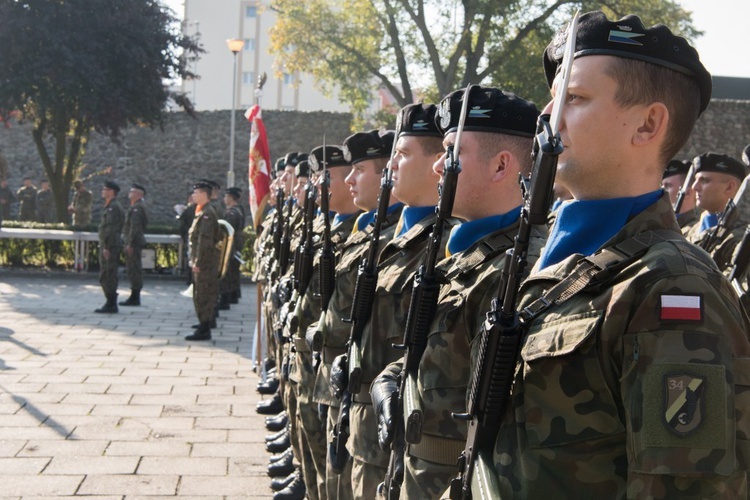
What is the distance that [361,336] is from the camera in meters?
3.22

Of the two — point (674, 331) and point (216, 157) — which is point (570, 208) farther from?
point (216, 157)

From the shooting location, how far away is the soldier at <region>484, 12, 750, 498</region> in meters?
1.38

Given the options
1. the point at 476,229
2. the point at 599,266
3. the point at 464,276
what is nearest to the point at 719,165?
the point at 476,229

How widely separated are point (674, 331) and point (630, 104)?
443 mm

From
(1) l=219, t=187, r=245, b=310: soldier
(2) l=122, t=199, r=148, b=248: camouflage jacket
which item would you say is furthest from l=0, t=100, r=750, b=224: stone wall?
(2) l=122, t=199, r=148, b=248: camouflage jacket

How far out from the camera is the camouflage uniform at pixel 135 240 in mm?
13469

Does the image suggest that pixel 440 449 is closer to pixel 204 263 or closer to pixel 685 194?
pixel 685 194

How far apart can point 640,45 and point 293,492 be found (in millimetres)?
3763

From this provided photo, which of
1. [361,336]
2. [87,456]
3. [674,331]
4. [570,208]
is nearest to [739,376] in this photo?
[674,331]

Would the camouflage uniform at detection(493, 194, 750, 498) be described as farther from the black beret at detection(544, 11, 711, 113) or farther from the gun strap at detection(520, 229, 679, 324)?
the black beret at detection(544, 11, 711, 113)

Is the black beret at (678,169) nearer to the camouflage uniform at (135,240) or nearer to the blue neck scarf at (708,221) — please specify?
the blue neck scarf at (708,221)

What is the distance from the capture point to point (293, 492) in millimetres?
4949

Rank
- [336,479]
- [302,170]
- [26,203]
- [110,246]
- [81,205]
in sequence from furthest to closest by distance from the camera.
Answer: [26,203], [81,205], [110,246], [302,170], [336,479]

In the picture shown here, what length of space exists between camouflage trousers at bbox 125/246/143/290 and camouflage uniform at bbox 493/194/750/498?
1233 cm
